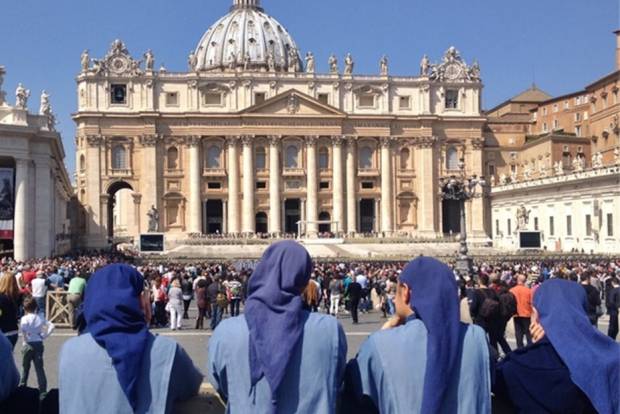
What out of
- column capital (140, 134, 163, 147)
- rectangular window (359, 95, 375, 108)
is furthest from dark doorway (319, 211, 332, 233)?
column capital (140, 134, 163, 147)

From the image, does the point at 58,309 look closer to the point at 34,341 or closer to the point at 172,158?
the point at 34,341

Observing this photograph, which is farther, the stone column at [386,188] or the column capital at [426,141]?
the column capital at [426,141]

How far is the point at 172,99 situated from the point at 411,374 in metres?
67.8

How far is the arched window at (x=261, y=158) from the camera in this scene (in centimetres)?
→ 7031

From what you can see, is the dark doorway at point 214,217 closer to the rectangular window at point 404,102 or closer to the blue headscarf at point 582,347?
the rectangular window at point 404,102

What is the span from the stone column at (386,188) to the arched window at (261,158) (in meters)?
11.0

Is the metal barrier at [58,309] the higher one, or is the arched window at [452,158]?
the arched window at [452,158]

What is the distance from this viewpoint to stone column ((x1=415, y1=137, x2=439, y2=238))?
71.6m

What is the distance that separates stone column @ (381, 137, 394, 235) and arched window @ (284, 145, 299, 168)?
8.02 meters

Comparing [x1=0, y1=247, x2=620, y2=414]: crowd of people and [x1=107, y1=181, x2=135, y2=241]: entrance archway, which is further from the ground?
[x1=107, y1=181, x2=135, y2=241]: entrance archway

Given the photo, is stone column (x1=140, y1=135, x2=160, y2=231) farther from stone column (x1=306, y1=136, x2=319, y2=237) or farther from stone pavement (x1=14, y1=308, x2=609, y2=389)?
stone pavement (x1=14, y1=308, x2=609, y2=389)

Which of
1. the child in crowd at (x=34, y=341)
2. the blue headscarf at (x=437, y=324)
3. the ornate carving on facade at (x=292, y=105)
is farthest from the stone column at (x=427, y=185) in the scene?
the blue headscarf at (x=437, y=324)

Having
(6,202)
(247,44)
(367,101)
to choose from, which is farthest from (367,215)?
(6,202)

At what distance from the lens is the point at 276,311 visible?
3.63 metres
